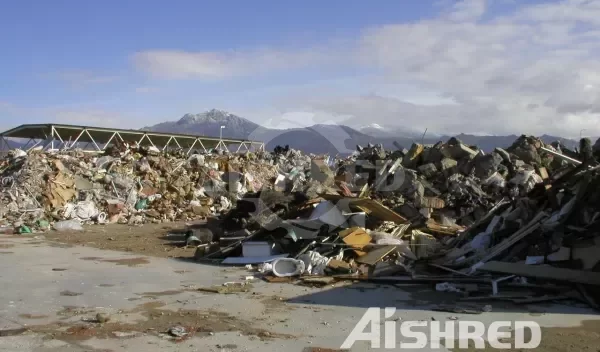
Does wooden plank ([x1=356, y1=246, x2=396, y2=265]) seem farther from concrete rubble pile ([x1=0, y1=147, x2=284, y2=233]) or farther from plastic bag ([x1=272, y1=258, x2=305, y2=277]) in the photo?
concrete rubble pile ([x1=0, y1=147, x2=284, y2=233])

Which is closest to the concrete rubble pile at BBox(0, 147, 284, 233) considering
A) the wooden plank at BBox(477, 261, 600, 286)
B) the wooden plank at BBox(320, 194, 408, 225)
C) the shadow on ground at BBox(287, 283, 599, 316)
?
the wooden plank at BBox(320, 194, 408, 225)

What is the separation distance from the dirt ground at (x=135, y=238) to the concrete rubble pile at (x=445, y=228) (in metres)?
1.19

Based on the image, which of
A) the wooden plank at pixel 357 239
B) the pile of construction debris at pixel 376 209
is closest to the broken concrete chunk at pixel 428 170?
the pile of construction debris at pixel 376 209

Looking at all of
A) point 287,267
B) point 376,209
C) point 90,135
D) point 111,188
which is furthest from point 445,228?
point 90,135

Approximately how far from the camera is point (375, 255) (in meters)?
10.4

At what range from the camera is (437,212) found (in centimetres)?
1400

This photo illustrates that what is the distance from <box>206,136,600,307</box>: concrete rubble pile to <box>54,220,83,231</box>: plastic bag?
553cm

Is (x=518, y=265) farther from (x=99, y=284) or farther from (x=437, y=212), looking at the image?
(x=99, y=284)

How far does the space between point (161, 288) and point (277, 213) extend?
4.69 metres

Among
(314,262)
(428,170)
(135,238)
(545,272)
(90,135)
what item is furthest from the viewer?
(90,135)

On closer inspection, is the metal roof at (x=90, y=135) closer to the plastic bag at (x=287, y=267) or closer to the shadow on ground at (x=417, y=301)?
the plastic bag at (x=287, y=267)

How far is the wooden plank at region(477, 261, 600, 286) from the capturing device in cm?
776

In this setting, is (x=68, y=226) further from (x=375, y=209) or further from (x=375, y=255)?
(x=375, y=255)

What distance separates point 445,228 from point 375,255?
304 cm
